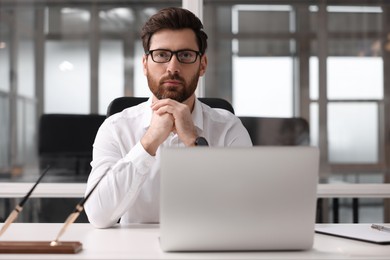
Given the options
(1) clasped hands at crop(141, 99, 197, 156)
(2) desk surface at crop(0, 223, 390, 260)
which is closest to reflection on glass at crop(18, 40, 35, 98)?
(1) clasped hands at crop(141, 99, 197, 156)

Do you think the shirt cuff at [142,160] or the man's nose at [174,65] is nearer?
the shirt cuff at [142,160]

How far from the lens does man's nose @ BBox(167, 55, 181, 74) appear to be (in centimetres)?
223

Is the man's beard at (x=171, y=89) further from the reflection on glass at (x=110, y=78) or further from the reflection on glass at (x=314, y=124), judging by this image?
the reflection on glass at (x=314, y=124)

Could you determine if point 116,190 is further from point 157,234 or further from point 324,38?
point 324,38

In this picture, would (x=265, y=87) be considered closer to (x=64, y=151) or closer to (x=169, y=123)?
(x=64, y=151)

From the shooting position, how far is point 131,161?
194 cm

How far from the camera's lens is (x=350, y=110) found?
360cm

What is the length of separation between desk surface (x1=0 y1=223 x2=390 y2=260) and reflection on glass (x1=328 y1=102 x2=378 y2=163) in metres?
2.07

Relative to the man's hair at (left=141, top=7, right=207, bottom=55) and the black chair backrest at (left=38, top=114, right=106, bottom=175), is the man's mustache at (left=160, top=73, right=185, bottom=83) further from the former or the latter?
the black chair backrest at (left=38, top=114, right=106, bottom=175)

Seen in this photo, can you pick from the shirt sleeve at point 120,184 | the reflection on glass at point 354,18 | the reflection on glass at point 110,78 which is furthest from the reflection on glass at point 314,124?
the shirt sleeve at point 120,184

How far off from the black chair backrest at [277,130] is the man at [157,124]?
1098 mm

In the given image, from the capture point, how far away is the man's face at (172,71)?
2.24m

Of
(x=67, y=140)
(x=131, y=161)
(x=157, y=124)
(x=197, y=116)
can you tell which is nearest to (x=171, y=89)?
(x=197, y=116)

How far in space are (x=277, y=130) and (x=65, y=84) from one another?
3.96 ft
